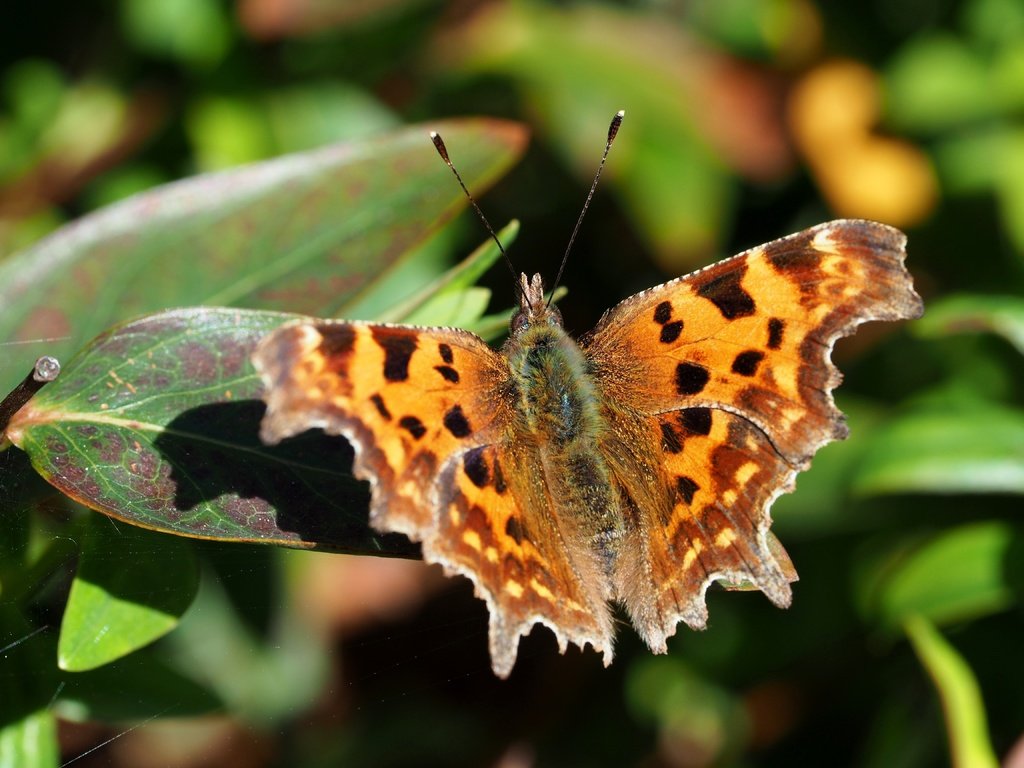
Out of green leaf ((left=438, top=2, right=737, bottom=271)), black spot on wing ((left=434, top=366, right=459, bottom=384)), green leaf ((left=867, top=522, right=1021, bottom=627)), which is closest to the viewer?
black spot on wing ((left=434, top=366, right=459, bottom=384))

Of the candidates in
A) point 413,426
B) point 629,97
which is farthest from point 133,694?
point 629,97

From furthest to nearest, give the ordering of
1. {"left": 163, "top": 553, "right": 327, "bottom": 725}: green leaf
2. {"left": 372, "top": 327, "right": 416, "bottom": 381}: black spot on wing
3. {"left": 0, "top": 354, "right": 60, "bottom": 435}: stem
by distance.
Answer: {"left": 163, "top": 553, "right": 327, "bottom": 725}: green leaf → {"left": 372, "top": 327, "right": 416, "bottom": 381}: black spot on wing → {"left": 0, "top": 354, "right": 60, "bottom": 435}: stem

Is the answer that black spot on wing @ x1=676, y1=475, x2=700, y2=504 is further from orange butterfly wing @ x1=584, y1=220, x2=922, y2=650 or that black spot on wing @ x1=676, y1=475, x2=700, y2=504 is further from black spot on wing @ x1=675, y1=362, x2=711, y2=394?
black spot on wing @ x1=675, y1=362, x2=711, y2=394

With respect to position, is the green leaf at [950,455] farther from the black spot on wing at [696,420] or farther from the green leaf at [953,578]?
the black spot on wing at [696,420]

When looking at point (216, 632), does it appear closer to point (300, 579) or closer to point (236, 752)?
point (300, 579)

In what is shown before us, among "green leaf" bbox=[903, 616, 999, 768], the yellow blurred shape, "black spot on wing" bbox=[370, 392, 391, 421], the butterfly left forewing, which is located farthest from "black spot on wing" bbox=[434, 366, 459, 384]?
the yellow blurred shape

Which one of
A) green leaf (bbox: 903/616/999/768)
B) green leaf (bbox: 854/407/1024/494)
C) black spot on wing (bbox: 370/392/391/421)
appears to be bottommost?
green leaf (bbox: 903/616/999/768)
